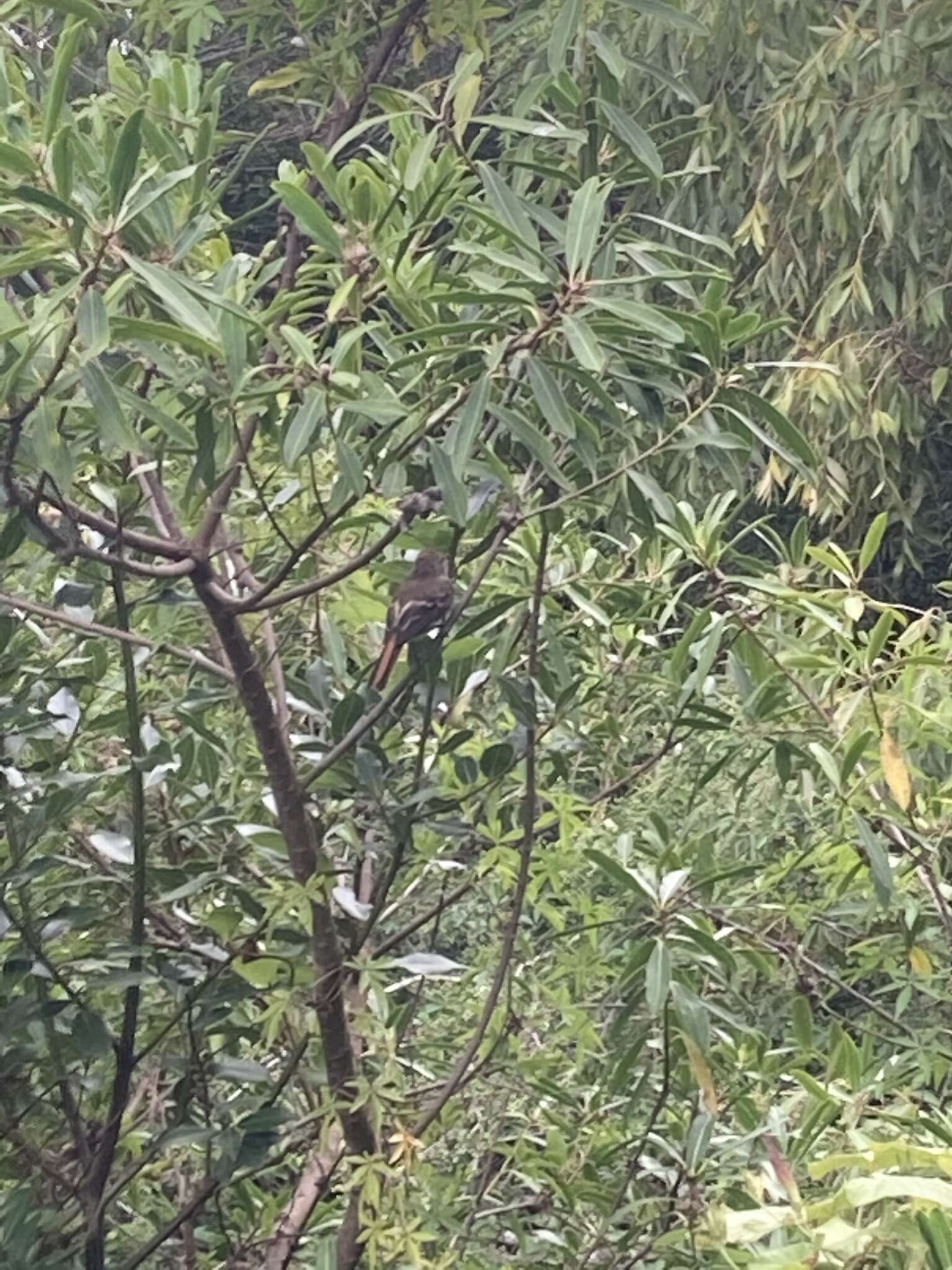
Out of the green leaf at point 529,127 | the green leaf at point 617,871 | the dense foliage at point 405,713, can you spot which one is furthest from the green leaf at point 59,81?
the green leaf at point 617,871

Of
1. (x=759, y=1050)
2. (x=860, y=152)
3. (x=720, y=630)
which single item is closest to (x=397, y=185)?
(x=720, y=630)

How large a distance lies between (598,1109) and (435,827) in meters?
0.28

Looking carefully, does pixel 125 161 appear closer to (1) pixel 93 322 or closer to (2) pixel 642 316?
(1) pixel 93 322

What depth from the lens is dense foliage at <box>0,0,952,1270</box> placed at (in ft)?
2.31

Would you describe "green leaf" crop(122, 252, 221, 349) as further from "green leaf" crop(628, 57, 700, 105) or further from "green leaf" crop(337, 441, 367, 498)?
"green leaf" crop(628, 57, 700, 105)

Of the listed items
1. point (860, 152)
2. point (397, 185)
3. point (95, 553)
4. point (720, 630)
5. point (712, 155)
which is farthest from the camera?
point (712, 155)

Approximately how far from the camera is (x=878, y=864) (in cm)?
93

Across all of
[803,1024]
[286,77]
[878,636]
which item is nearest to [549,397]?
[878,636]

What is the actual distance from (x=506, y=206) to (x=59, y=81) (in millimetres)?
222

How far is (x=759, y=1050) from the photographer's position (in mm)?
1016

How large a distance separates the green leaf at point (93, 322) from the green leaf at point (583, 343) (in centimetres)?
21

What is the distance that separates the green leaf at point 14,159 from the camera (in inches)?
24.3

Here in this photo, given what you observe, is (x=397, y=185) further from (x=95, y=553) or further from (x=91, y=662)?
(x=91, y=662)

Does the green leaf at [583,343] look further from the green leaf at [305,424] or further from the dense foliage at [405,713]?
the green leaf at [305,424]
